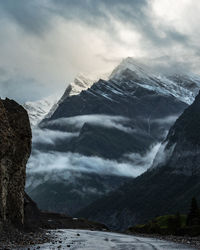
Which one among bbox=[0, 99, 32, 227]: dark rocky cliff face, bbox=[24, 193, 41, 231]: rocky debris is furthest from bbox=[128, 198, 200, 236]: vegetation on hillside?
bbox=[0, 99, 32, 227]: dark rocky cliff face

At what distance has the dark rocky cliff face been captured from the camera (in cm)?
7231

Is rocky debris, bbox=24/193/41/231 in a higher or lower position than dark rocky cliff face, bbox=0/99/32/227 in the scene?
lower

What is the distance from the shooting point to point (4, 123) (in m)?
72.8

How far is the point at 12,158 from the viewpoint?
8125 cm

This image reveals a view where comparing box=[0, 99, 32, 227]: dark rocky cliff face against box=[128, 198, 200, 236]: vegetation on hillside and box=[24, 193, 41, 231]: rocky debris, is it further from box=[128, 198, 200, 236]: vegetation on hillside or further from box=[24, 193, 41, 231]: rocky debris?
box=[128, 198, 200, 236]: vegetation on hillside

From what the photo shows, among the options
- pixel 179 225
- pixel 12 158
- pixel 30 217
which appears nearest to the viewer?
pixel 12 158

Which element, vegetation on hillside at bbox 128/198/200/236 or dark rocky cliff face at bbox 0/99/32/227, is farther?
vegetation on hillside at bbox 128/198/200/236

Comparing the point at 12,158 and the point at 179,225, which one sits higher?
the point at 12,158

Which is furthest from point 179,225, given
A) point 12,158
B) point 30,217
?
point 12,158

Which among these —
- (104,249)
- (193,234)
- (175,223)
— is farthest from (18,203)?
(175,223)

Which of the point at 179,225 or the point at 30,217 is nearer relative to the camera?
the point at 30,217

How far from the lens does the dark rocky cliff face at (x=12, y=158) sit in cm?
7231

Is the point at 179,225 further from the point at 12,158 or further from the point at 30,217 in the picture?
the point at 12,158

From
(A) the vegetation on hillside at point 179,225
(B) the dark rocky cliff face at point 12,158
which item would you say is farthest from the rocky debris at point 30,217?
(A) the vegetation on hillside at point 179,225
